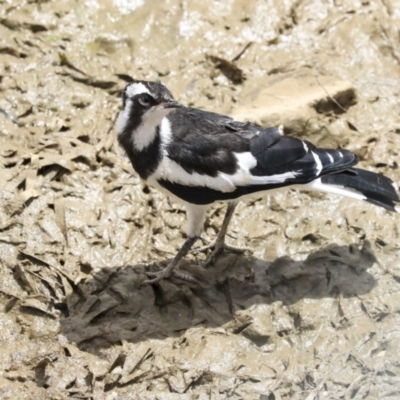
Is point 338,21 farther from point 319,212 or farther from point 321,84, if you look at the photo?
point 319,212

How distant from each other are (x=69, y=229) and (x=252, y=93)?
231cm

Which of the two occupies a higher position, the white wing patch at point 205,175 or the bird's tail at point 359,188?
the white wing patch at point 205,175

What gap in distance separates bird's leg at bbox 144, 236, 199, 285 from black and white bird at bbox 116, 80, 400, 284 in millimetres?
258

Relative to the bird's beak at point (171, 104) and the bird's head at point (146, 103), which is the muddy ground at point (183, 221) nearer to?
the bird's head at point (146, 103)

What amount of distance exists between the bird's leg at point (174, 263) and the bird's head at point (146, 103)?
103cm

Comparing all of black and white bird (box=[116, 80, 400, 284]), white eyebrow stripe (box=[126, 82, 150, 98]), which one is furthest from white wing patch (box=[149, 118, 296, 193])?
white eyebrow stripe (box=[126, 82, 150, 98])

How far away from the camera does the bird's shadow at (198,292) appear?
5945 mm

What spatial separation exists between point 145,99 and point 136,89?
10 cm

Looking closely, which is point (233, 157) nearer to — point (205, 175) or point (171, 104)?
point (205, 175)

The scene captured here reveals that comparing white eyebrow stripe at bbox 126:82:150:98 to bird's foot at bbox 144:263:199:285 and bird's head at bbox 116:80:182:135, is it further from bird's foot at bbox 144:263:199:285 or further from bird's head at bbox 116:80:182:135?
bird's foot at bbox 144:263:199:285

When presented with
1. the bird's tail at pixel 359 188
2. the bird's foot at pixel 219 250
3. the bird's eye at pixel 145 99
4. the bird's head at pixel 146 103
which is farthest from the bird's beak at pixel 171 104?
the bird's foot at pixel 219 250

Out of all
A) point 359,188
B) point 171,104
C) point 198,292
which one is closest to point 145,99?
point 171,104

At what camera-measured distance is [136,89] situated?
18.8 ft

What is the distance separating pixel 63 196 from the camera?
6672 mm
